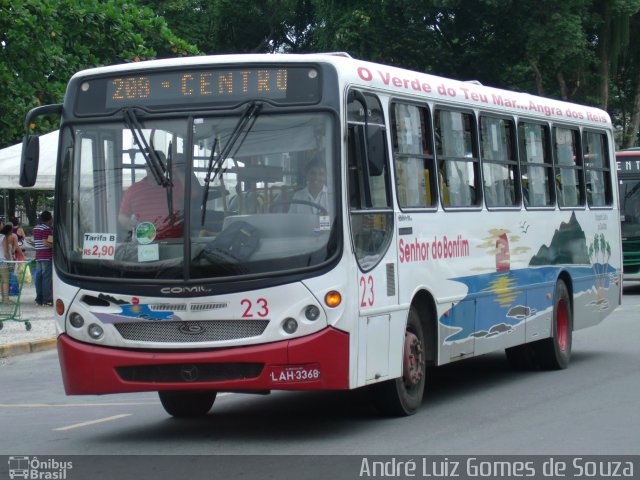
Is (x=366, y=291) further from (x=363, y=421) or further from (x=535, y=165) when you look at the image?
(x=535, y=165)

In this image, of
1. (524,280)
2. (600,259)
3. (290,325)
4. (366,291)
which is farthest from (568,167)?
(290,325)

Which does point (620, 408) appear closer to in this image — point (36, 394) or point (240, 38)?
point (36, 394)

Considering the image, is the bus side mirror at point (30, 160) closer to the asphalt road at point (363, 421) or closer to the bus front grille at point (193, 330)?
the bus front grille at point (193, 330)

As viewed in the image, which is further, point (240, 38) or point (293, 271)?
point (240, 38)

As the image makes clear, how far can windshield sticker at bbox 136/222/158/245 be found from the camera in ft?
29.7

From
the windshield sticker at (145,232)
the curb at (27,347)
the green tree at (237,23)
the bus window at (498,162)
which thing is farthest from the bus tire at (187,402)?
the green tree at (237,23)

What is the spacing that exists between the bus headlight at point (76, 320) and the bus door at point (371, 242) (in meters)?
2.06

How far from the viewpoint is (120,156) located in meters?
9.34

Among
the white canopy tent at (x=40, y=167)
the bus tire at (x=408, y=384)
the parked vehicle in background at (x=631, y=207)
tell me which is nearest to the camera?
the bus tire at (x=408, y=384)

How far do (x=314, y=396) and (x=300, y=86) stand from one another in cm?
364

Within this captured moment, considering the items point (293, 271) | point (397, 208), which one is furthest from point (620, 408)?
point (293, 271)

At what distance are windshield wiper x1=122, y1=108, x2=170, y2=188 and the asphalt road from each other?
1.93 meters

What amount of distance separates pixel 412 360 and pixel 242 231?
2.05 metres

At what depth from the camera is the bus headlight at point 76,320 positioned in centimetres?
923
